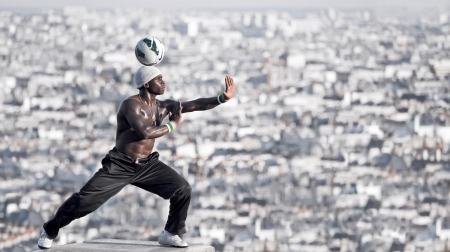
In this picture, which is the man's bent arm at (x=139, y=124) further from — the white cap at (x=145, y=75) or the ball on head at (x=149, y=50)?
the ball on head at (x=149, y=50)

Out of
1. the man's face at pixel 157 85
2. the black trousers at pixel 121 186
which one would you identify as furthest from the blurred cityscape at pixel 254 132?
the man's face at pixel 157 85

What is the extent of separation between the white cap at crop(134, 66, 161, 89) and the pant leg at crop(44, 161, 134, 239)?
0.41 metres

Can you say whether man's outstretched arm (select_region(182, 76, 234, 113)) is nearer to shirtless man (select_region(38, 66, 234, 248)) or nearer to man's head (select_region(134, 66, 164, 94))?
shirtless man (select_region(38, 66, 234, 248))

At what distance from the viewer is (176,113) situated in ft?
26.1

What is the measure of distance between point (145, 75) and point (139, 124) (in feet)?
0.96

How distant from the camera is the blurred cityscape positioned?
48.0 metres

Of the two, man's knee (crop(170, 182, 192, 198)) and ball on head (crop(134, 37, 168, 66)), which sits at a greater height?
ball on head (crop(134, 37, 168, 66))

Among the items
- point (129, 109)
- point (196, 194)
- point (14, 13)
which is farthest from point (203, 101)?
point (14, 13)

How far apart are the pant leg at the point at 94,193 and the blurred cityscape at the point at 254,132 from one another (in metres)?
29.2

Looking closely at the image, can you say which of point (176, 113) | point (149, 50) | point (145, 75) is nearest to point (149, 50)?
point (149, 50)

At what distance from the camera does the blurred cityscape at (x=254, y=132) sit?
1890 inches

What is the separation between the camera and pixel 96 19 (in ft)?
495

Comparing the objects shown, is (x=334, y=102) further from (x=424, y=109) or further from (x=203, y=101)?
(x=203, y=101)

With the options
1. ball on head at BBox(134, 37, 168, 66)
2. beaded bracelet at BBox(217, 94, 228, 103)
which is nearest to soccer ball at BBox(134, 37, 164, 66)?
ball on head at BBox(134, 37, 168, 66)
